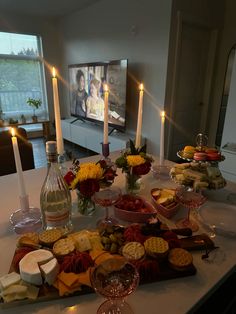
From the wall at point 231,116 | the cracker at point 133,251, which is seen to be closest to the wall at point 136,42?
the wall at point 231,116

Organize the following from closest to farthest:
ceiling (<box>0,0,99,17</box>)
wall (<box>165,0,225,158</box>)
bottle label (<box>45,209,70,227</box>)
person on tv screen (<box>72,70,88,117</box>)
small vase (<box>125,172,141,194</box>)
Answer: bottle label (<box>45,209,70,227</box>)
small vase (<box>125,172,141,194</box>)
wall (<box>165,0,225,158</box>)
ceiling (<box>0,0,99,17</box>)
person on tv screen (<box>72,70,88,117</box>)

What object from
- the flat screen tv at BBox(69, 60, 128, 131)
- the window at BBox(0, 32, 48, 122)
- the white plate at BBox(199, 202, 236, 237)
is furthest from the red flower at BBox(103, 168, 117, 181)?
the window at BBox(0, 32, 48, 122)

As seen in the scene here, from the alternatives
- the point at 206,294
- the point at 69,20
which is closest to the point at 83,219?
the point at 206,294

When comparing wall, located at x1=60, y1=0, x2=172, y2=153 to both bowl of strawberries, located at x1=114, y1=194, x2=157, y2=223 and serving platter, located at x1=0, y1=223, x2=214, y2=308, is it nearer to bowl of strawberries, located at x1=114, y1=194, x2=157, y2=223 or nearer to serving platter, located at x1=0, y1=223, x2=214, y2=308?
bowl of strawberries, located at x1=114, y1=194, x2=157, y2=223

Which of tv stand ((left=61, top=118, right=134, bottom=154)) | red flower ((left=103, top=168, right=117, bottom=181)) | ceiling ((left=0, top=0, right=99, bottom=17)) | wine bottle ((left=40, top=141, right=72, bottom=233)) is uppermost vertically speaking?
ceiling ((left=0, top=0, right=99, bottom=17))

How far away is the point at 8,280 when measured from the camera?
0.58 m

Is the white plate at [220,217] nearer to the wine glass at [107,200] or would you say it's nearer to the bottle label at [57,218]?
the wine glass at [107,200]

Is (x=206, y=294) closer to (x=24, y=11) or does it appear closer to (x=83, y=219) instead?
(x=83, y=219)

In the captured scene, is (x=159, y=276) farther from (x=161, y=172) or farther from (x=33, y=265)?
(x=161, y=172)

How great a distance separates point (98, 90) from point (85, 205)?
310cm

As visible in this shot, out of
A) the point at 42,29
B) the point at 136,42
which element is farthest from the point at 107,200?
the point at 42,29

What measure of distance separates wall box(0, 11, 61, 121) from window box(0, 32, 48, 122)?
0.36ft

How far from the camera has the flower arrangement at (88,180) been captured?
2.60 ft

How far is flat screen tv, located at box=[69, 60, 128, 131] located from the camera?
334 centimetres
